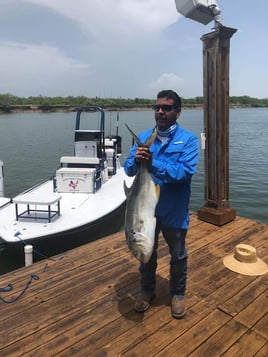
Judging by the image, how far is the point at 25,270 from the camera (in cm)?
355

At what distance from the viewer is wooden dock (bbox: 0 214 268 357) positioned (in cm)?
235

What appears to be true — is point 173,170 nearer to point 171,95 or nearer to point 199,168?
point 171,95

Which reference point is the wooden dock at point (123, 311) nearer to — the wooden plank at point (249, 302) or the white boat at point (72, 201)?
the wooden plank at point (249, 302)

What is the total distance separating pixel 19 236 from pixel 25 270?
1247mm

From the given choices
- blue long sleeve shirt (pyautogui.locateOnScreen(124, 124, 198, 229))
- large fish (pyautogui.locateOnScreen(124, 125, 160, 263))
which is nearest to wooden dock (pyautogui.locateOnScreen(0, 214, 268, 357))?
large fish (pyautogui.locateOnScreen(124, 125, 160, 263))

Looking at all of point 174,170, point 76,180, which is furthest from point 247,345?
point 76,180

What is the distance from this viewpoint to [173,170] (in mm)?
2230

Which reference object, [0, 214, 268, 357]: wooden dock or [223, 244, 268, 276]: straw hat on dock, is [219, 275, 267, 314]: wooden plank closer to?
[0, 214, 268, 357]: wooden dock

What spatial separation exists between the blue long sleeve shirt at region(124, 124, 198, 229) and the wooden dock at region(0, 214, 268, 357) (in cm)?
86

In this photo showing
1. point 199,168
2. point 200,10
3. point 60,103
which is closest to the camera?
point 200,10

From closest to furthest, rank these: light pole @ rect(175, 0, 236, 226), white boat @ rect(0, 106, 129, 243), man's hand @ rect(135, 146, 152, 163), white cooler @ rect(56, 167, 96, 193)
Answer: man's hand @ rect(135, 146, 152, 163) < light pole @ rect(175, 0, 236, 226) < white boat @ rect(0, 106, 129, 243) < white cooler @ rect(56, 167, 96, 193)

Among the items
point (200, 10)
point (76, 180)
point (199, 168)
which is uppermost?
point (200, 10)

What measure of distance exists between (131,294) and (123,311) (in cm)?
27

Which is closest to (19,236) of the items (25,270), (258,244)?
(25,270)
